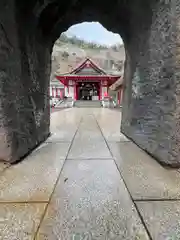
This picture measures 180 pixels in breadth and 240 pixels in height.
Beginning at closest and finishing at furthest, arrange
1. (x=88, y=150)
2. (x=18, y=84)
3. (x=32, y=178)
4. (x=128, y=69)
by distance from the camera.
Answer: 1. (x=32, y=178)
2. (x=18, y=84)
3. (x=88, y=150)
4. (x=128, y=69)

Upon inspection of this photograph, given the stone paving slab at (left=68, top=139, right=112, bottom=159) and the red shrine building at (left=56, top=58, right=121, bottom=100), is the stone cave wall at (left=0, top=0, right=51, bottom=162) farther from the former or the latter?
the red shrine building at (left=56, top=58, right=121, bottom=100)

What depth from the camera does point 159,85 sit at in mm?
2168

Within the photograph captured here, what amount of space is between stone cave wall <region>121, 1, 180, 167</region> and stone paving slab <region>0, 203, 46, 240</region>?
4.11 feet

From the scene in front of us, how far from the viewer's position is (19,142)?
2293 mm

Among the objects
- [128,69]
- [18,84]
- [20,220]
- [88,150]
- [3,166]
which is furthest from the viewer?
[128,69]

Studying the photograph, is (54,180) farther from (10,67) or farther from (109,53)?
(109,53)

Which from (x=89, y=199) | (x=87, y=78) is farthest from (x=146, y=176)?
(x=87, y=78)

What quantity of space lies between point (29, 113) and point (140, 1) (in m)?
1.78

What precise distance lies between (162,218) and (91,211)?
370 millimetres

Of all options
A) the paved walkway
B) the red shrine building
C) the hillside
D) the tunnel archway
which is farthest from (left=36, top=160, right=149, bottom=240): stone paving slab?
the hillside

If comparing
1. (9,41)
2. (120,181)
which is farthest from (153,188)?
(9,41)

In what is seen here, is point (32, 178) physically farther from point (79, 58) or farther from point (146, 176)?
point (79, 58)

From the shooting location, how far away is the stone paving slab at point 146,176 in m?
1.46

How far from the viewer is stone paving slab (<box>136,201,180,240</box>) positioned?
1018 millimetres
